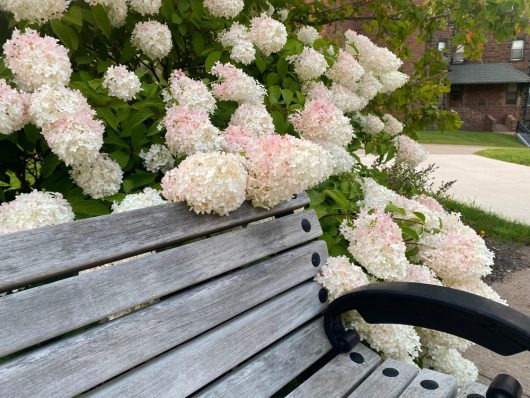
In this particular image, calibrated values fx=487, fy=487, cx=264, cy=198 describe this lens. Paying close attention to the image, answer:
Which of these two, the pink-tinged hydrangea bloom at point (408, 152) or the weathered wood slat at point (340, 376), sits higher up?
the pink-tinged hydrangea bloom at point (408, 152)

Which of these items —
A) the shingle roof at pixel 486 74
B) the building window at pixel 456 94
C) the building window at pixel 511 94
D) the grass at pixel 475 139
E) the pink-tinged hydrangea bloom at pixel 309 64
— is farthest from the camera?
the building window at pixel 456 94

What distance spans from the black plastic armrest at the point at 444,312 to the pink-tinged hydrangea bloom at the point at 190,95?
35.8 inches

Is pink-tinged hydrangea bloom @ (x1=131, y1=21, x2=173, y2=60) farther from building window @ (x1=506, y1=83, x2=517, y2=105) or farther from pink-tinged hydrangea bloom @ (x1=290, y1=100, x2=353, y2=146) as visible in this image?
building window @ (x1=506, y1=83, x2=517, y2=105)

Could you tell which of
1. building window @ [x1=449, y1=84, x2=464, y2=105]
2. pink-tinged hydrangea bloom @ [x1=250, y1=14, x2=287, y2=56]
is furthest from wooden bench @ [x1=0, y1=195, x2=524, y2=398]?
building window @ [x1=449, y1=84, x2=464, y2=105]

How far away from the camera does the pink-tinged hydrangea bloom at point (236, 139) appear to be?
176cm

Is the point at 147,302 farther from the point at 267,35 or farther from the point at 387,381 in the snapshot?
the point at 267,35

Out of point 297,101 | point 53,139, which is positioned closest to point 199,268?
point 53,139

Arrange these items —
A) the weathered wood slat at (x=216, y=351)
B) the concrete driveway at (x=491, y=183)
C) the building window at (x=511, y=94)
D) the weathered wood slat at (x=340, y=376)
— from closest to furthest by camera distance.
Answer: the weathered wood slat at (x=216, y=351) < the weathered wood slat at (x=340, y=376) < the concrete driveway at (x=491, y=183) < the building window at (x=511, y=94)

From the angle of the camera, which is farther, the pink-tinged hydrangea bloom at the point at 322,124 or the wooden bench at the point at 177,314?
the pink-tinged hydrangea bloom at the point at 322,124

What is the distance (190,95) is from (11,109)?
623 millimetres

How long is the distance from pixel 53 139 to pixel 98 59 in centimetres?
98

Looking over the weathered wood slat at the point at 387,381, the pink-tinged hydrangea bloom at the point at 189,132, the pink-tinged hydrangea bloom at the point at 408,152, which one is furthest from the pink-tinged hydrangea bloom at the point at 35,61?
the pink-tinged hydrangea bloom at the point at 408,152

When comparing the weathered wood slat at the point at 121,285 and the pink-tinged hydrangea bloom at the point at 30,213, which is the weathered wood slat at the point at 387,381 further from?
the pink-tinged hydrangea bloom at the point at 30,213

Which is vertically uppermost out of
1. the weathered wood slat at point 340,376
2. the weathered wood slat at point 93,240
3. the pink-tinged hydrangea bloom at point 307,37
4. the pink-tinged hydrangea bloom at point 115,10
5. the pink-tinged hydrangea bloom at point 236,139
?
the pink-tinged hydrangea bloom at point 115,10
